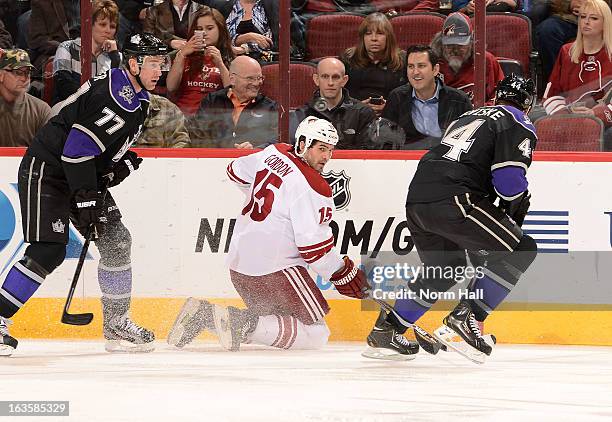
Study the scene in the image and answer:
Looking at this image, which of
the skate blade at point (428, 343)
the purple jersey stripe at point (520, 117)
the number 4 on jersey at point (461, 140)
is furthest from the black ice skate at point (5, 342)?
the purple jersey stripe at point (520, 117)

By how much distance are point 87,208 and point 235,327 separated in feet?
2.79

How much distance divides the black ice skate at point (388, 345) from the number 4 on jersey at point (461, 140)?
76cm

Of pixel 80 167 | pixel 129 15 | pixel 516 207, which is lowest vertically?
pixel 516 207

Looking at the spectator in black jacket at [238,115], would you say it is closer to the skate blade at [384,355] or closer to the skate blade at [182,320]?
the skate blade at [182,320]

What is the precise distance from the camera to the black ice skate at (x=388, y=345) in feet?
17.5

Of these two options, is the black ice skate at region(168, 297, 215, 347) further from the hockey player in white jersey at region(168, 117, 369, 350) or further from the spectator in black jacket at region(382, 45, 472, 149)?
the spectator in black jacket at region(382, 45, 472, 149)

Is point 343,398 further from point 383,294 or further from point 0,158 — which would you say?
point 0,158

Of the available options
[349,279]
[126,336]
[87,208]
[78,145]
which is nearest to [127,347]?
[126,336]

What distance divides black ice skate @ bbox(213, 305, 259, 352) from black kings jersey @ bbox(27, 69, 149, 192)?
32.3 inches

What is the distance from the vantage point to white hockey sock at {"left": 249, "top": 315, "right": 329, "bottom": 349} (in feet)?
18.0

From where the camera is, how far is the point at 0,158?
600 cm

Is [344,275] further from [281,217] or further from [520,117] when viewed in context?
[520,117]

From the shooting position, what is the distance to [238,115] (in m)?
6.18

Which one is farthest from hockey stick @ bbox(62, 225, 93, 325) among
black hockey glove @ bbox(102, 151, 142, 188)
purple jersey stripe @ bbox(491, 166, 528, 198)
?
purple jersey stripe @ bbox(491, 166, 528, 198)
